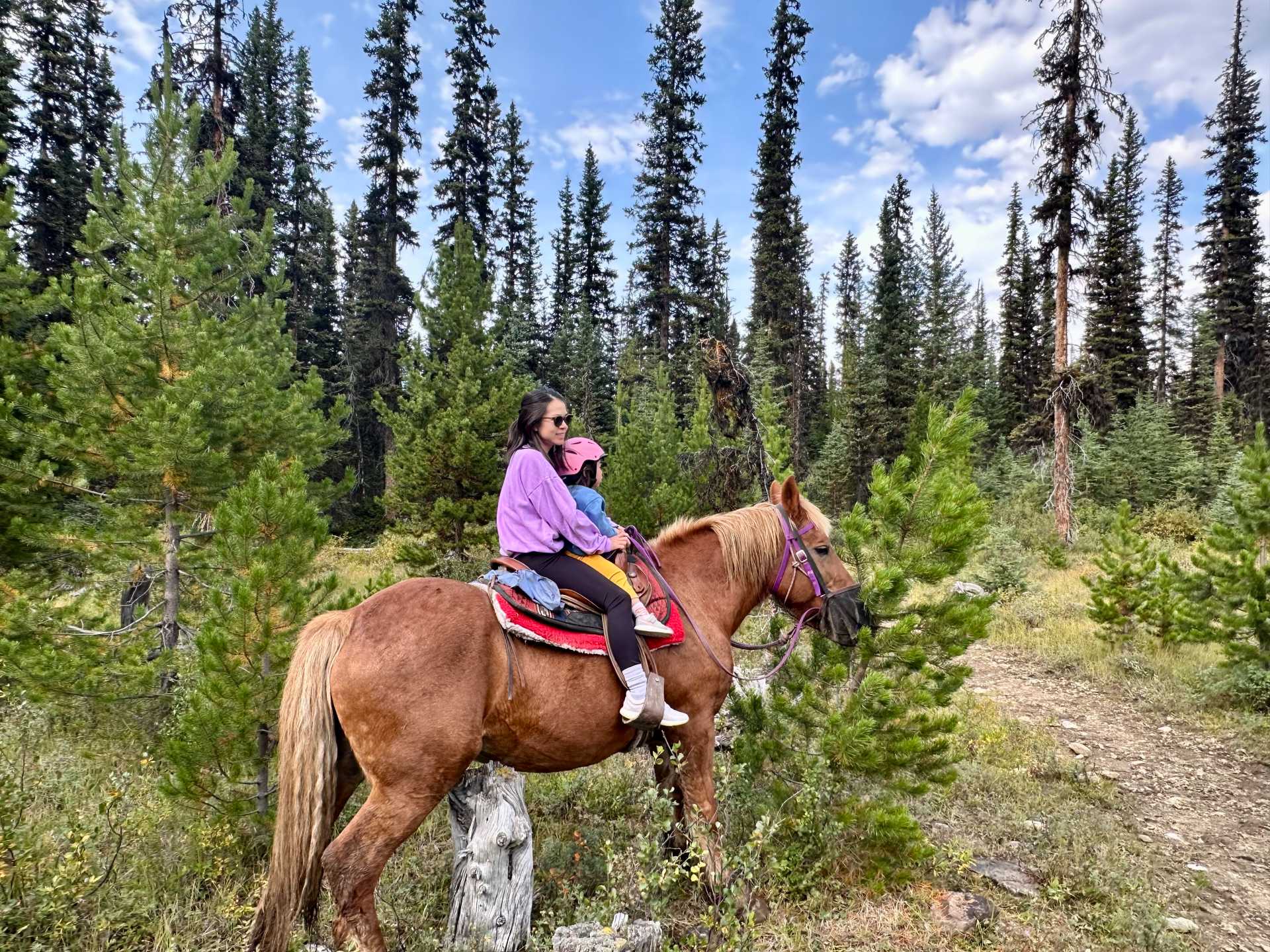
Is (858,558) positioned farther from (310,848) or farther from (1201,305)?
(1201,305)

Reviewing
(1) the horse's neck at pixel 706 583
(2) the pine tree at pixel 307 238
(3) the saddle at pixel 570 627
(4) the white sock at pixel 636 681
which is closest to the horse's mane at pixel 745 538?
(1) the horse's neck at pixel 706 583

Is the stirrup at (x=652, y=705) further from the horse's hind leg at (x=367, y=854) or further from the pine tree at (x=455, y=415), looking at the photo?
the pine tree at (x=455, y=415)

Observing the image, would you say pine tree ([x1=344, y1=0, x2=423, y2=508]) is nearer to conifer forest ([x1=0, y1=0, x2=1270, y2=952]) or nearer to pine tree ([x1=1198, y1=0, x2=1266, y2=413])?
conifer forest ([x1=0, y1=0, x2=1270, y2=952])

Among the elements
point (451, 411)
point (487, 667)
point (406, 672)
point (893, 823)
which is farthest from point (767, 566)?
point (451, 411)

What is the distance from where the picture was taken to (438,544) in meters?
13.4

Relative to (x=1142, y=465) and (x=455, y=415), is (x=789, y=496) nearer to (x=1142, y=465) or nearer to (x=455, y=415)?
(x=455, y=415)

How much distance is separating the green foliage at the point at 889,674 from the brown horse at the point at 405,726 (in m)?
0.96

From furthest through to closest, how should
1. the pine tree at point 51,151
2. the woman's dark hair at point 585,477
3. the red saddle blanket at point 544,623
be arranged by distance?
the pine tree at point 51,151, the woman's dark hair at point 585,477, the red saddle blanket at point 544,623

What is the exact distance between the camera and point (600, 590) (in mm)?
3389

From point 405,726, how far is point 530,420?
1824mm

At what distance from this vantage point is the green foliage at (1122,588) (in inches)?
394

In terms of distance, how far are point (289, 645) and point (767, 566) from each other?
3.35m

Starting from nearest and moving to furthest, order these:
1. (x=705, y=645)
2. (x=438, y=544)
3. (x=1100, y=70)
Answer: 1. (x=705, y=645)
2. (x=438, y=544)
3. (x=1100, y=70)

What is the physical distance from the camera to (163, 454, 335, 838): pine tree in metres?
3.80
